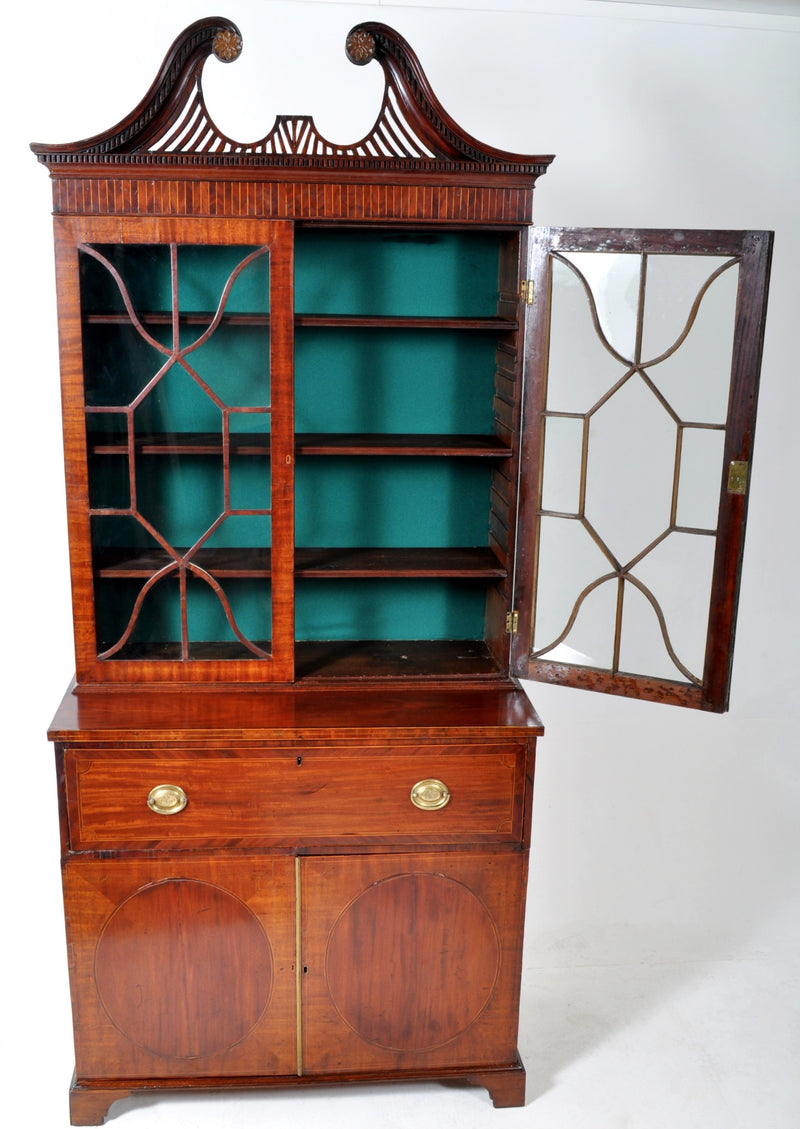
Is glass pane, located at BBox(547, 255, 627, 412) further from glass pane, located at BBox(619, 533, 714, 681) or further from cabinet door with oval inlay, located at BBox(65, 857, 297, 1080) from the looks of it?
cabinet door with oval inlay, located at BBox(65, 857, 297, 1080)

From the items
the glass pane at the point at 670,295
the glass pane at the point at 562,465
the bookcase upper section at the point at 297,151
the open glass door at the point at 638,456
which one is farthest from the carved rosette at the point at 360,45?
the glass pane at the point at 562,465

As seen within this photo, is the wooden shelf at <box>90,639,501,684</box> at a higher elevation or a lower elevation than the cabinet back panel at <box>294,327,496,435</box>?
lower

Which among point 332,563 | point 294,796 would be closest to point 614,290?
point 332,563

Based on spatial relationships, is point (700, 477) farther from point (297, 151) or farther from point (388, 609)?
point (297, 151)

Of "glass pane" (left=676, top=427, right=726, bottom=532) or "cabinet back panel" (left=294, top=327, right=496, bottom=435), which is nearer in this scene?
"glass pane" (left=676, top=427, right=726, bottom=532)

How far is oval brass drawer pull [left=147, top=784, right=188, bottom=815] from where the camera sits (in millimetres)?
2006

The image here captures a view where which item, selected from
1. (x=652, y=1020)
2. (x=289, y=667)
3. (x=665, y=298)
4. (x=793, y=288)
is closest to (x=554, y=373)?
(x=665, y=298)

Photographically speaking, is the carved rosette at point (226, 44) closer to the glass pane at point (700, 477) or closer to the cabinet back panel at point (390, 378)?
the cabinet back panel at point (390, 378)

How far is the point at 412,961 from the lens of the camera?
6.91ft

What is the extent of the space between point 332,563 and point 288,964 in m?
0.73

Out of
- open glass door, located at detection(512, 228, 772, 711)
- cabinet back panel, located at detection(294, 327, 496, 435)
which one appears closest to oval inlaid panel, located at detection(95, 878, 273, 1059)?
open glass door, located at detection(512, 228, 772, 711)

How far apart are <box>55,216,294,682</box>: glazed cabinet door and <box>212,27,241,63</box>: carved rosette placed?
27 centimetres

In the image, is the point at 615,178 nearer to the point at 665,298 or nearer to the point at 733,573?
the point at 665,298

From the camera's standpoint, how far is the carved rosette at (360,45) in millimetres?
1981
